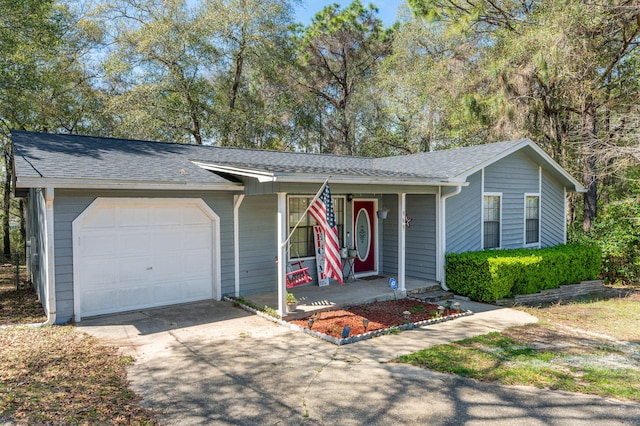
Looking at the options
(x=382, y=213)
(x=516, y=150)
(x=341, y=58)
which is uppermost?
(x=341, y=58)

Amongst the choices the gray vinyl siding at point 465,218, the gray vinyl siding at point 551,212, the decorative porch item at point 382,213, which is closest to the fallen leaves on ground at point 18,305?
the decorative porch item at point 382,213

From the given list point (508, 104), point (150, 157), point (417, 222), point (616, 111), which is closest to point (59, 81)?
point (150, 157)

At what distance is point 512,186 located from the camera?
11617 millimetres

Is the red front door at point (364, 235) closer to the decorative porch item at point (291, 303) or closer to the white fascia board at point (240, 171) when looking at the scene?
the decorative porch item at point (291, 303)

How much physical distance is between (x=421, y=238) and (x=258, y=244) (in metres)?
4.12

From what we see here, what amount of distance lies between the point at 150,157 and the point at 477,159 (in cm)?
761

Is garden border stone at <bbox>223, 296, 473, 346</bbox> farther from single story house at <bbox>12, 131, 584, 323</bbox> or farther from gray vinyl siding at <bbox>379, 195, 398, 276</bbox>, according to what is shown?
gray vinyl siding at <bbox>379, 195, 398, 276</bbox>

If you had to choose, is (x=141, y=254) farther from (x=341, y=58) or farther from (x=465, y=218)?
(x=341, y=58)

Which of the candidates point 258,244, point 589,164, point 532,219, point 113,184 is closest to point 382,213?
point 258,244

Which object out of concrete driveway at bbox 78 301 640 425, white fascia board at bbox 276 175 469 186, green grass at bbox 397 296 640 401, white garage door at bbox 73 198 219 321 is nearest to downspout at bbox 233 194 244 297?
white garage door at bbox 73 198 219 321

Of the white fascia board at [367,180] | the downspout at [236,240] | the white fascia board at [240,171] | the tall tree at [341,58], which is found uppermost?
the tall tree at [341,58]

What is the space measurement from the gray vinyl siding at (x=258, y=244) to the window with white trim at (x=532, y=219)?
743 cm

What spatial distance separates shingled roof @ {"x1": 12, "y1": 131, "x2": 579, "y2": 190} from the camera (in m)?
6.84

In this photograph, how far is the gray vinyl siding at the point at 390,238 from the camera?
36.7ft
